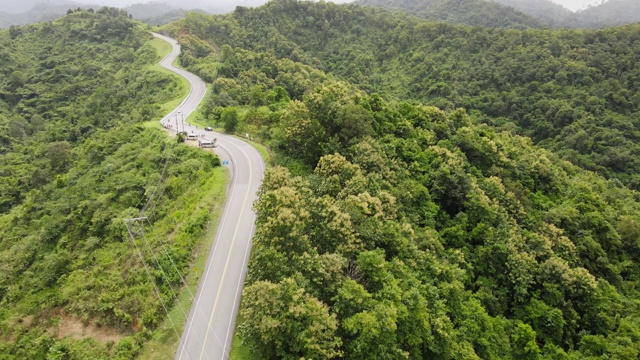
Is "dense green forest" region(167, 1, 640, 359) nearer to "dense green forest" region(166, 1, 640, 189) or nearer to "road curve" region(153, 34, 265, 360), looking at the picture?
"road curve" region(153, 34, 265, 360)

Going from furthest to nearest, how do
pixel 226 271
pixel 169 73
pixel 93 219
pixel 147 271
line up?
pixel 169 73, pixel 93 219, pixel 226 271, pixel 147 271

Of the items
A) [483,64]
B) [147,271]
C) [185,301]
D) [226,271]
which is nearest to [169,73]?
[147,271]

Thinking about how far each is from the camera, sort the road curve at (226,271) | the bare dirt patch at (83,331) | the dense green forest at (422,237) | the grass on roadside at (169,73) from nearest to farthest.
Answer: the dense green forest at (422,237) < the road curve at (226,271) < the bare dirt patch at (83,331) < the grass on roadside at (169,73)

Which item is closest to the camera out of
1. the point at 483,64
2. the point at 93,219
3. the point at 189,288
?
the point at 189,288

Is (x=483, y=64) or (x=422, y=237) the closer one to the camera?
(x=422, y=237)

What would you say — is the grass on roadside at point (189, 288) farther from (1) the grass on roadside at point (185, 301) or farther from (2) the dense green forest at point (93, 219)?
(2) the dense green forest at point (93, 219)

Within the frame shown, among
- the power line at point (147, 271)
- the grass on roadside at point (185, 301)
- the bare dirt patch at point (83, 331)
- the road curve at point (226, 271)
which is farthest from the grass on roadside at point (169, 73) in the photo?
the bare dirt patch at point (83, 331)

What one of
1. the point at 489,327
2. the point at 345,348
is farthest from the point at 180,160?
the point at 489,327

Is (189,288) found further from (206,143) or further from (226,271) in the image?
(206,143)
